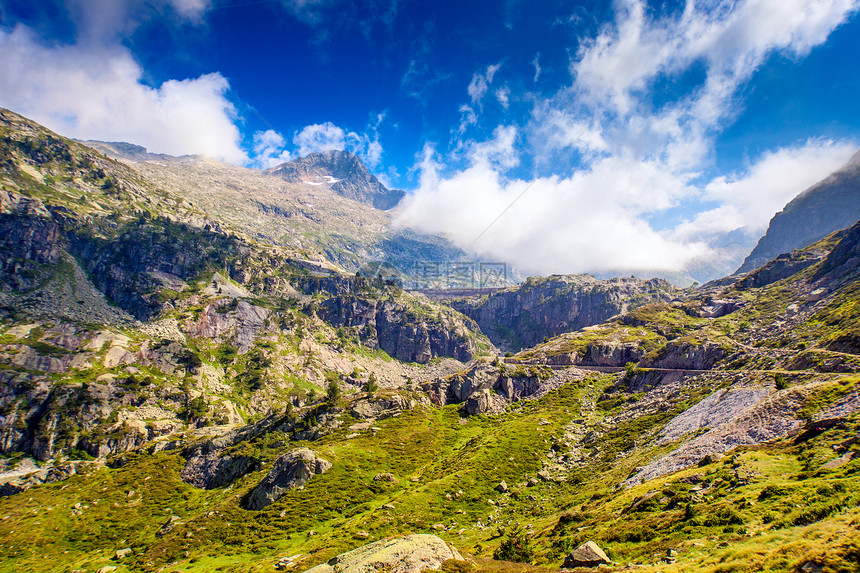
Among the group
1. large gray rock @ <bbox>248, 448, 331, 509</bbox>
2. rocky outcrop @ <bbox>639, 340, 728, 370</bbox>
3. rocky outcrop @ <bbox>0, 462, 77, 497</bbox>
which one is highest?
rocky outcrop @ <bbox>639, 340, 728, 370</bbox>

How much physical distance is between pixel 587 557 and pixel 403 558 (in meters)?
13.5

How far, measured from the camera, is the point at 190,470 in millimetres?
110750

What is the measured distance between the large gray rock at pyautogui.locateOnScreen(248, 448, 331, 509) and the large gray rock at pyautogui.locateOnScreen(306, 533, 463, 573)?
47622 mm

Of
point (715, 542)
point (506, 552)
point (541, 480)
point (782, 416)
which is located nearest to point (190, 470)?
point (541, 480)

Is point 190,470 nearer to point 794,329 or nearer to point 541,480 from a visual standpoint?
point 541,480

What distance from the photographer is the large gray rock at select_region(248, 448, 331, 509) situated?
71.6m

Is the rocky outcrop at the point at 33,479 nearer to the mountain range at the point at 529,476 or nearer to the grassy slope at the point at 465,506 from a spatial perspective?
the mountain range at the point at 529,476

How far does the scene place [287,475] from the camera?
74.8 m

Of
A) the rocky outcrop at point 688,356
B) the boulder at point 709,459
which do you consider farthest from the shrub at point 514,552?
the rocky outcrop at point 688,356

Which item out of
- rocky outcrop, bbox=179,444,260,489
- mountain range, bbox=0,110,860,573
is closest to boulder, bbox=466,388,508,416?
mountain range, bbox=0,110,860,573

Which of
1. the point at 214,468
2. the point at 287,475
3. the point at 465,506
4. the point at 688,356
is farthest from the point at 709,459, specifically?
the point at 214,468

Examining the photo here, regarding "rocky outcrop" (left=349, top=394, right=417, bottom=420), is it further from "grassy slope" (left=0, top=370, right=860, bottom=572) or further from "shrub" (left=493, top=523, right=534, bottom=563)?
"shrub" (left=493, top=523, right=534, bottom=563)

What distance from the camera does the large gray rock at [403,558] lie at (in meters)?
26.7

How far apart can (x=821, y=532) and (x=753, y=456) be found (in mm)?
24282
